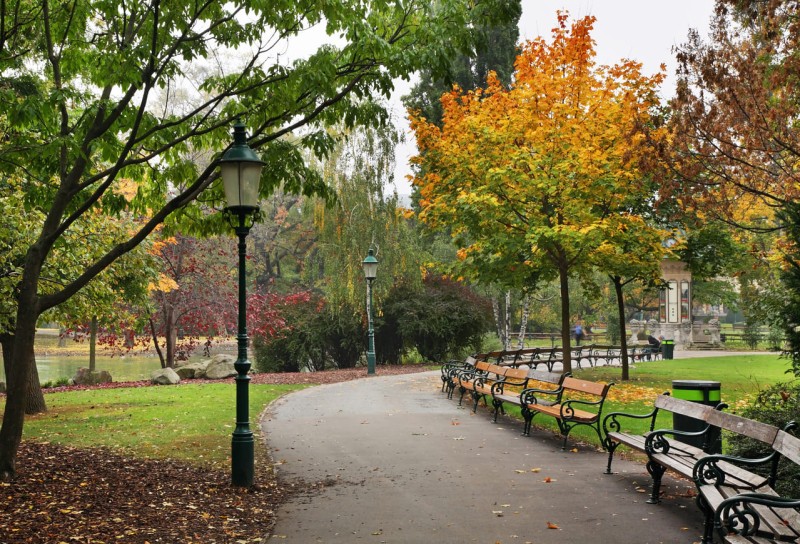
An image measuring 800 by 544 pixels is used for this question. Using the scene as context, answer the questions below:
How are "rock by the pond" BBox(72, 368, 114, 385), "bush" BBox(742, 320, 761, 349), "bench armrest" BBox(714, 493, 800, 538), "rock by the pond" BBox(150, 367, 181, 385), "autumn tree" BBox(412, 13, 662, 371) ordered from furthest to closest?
"bush" BBox(742, 320, 761, 349) → "rock by the pond" BBox(72, 368, 114, 385) → "rock by the pond" BBox(150, 367, 181, 385) → "autumn tree" BBox(412, 13, 662, 371) → "bench armrest" BBox(714, 493, 800, 538)

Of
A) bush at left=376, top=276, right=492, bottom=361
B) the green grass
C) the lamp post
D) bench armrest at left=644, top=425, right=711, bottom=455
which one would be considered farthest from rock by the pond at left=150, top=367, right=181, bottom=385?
bench armrest at left=644, top=425, right=711, bottom=455

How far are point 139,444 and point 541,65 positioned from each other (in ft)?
42.4

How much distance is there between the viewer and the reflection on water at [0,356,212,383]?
31.4 meters

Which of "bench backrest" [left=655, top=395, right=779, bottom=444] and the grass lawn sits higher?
"bench backrest" [left=655, top=395, right=779, bottom=444]

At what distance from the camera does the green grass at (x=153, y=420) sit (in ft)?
34.7

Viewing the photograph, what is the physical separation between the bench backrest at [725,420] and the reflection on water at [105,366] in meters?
25.6

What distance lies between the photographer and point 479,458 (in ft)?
30.9

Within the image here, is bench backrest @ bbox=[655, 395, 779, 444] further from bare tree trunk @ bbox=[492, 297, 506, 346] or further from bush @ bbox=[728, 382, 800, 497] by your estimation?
bare tree trunk @ bbox=[492, 297, 506, 346]

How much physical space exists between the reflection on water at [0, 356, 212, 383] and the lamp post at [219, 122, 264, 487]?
23.0 meters

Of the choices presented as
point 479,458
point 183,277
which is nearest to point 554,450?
point 479,458

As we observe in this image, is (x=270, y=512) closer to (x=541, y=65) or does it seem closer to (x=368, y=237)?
(x=541, y=65)

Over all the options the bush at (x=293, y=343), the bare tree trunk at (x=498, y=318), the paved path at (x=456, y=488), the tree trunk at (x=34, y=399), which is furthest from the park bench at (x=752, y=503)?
the bare tree trunk at (x=498, y=318)

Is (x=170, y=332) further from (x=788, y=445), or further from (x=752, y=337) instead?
(x=752, y=337)

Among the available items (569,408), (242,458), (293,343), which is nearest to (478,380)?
(569,408)
